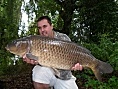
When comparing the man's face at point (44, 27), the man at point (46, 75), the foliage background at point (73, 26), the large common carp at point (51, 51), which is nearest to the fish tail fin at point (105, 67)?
the large common carp at point (51, 51)

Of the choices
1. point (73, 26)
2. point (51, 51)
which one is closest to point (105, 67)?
point (51, 51)

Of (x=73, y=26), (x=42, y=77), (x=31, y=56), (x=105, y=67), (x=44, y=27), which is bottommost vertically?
(x=42, y=77)

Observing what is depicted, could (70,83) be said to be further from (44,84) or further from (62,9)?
(62,9)

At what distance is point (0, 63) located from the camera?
8508 millimetres

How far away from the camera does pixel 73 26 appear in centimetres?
979

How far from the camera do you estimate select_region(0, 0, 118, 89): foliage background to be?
759cm

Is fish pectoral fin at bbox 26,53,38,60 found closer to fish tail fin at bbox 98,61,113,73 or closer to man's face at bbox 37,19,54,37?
man's face at bbox 37,19,54,37

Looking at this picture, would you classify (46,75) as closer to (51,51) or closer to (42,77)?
(42,77)

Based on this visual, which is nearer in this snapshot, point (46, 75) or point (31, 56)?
point (31, 56)

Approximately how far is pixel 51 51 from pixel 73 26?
6.49 meters

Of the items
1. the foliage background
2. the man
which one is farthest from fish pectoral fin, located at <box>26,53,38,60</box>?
the foliage background

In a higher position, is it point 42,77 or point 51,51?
point 51,51

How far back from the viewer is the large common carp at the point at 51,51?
335 centimetres

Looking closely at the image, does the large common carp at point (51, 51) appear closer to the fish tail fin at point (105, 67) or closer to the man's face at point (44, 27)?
the fish tail fin at point (105, 67)
